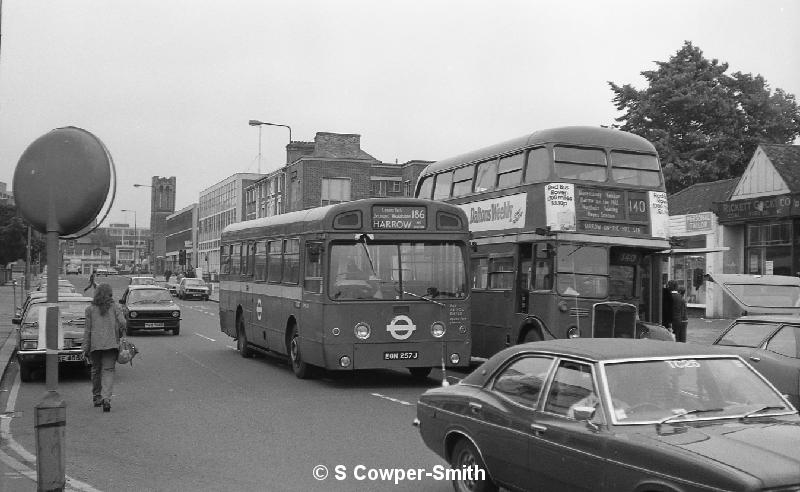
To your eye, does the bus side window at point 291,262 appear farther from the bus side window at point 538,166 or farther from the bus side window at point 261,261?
the bus side window at point 538,166

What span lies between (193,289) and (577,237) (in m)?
47.4

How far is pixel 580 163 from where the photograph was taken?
15.0 m

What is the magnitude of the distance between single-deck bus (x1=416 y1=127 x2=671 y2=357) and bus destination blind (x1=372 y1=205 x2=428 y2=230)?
1968 mm

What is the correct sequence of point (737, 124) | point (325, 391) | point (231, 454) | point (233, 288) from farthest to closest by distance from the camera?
point (737, 124)
point (233, 288)
point (325, 391)
point (231, 454)

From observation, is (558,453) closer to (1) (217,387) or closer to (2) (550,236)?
(2) (550,236)

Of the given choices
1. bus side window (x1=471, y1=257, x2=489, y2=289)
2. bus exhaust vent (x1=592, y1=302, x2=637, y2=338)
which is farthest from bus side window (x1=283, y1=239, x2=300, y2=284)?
bus exhaust vent (x1=592, y1=302, x2=637, y2=338)

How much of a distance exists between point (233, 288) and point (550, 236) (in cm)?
980

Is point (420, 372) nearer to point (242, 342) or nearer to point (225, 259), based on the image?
point (242, 342)

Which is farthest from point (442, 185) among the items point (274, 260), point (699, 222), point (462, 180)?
point (699, 222)

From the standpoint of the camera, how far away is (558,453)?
555 centimetres

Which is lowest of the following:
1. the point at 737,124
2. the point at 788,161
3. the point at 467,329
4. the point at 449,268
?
the point at 467,329

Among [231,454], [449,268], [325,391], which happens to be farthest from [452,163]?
[231,454]

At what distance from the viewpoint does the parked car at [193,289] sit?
58562 mm

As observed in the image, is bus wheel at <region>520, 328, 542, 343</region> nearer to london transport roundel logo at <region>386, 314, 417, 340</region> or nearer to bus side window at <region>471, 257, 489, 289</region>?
bus side window at <region>471, 257, 489, 289</region>
